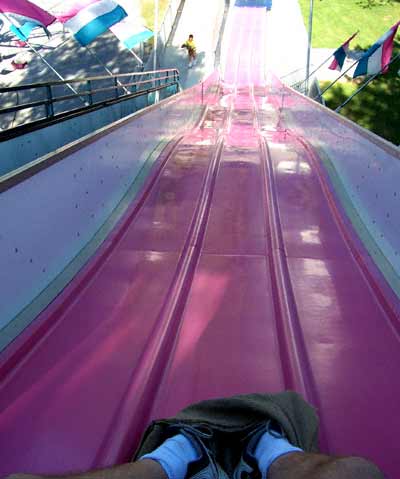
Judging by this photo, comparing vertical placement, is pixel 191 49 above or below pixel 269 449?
above

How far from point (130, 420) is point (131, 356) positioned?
429mm

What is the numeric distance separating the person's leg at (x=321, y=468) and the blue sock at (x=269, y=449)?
33 mm

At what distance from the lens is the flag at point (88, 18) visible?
33.4 feet

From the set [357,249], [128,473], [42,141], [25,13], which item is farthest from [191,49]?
[128,473]

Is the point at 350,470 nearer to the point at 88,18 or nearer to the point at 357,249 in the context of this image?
the point at 357,249

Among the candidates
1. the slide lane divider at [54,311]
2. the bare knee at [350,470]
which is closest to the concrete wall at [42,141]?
the slide lane divider at [54,311]

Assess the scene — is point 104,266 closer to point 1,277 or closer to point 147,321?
point 147,321

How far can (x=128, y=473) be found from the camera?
1282mm

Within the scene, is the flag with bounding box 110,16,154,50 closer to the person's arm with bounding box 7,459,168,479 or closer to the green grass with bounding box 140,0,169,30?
the green grass with bounding box 140,0,169,30

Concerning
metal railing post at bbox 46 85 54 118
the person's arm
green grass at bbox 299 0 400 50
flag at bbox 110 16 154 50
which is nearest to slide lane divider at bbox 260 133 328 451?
the person's arm

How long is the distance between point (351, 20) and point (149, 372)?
20.3 metres

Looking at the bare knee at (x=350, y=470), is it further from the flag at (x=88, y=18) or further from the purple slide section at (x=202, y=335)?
the flag at (x=88, y=18)

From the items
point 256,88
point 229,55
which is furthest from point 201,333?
point 229,55

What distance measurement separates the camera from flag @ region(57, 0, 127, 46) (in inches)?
401
